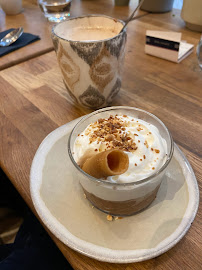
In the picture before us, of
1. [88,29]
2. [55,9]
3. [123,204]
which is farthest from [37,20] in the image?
[123,204]

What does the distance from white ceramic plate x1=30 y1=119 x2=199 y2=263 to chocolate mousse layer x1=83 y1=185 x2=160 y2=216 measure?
0.4 inches

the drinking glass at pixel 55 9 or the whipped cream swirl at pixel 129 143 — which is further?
the drinking glass at pixel 55 9

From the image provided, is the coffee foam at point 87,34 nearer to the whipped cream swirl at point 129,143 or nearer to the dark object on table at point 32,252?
the whipped cream swirl at point 129,143

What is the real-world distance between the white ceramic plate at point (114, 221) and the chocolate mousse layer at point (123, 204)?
1 centimetres

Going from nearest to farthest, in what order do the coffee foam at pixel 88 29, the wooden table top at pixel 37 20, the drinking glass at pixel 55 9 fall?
the coffee foam at pixel 88 29
the wooden table top at pixel 37 20
the drinking glass at pixel 55 9

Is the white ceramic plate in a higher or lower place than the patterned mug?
lower

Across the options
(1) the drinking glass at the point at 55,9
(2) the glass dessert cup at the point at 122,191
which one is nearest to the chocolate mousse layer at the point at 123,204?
(2) the glass dessert cup at the point at 122,191

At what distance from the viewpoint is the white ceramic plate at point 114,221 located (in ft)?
1.22

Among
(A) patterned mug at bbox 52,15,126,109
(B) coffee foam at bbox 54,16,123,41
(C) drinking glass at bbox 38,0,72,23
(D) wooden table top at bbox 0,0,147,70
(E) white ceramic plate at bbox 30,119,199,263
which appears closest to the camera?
(E) white ceramic plate at bbox 30,119,199,263

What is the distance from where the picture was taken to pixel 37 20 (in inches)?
49.9

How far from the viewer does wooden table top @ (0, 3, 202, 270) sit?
389 millimetres

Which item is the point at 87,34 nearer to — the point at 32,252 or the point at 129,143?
the point at 129,143

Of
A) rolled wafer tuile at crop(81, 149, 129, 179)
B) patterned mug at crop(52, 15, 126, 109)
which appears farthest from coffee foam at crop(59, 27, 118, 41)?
rolled wafer tuile at crop(81, 149, 129, 179)

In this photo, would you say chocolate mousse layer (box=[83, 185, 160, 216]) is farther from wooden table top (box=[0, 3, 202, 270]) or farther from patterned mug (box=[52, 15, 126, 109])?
patterned mug (box=[52, 15, 126, 109])
